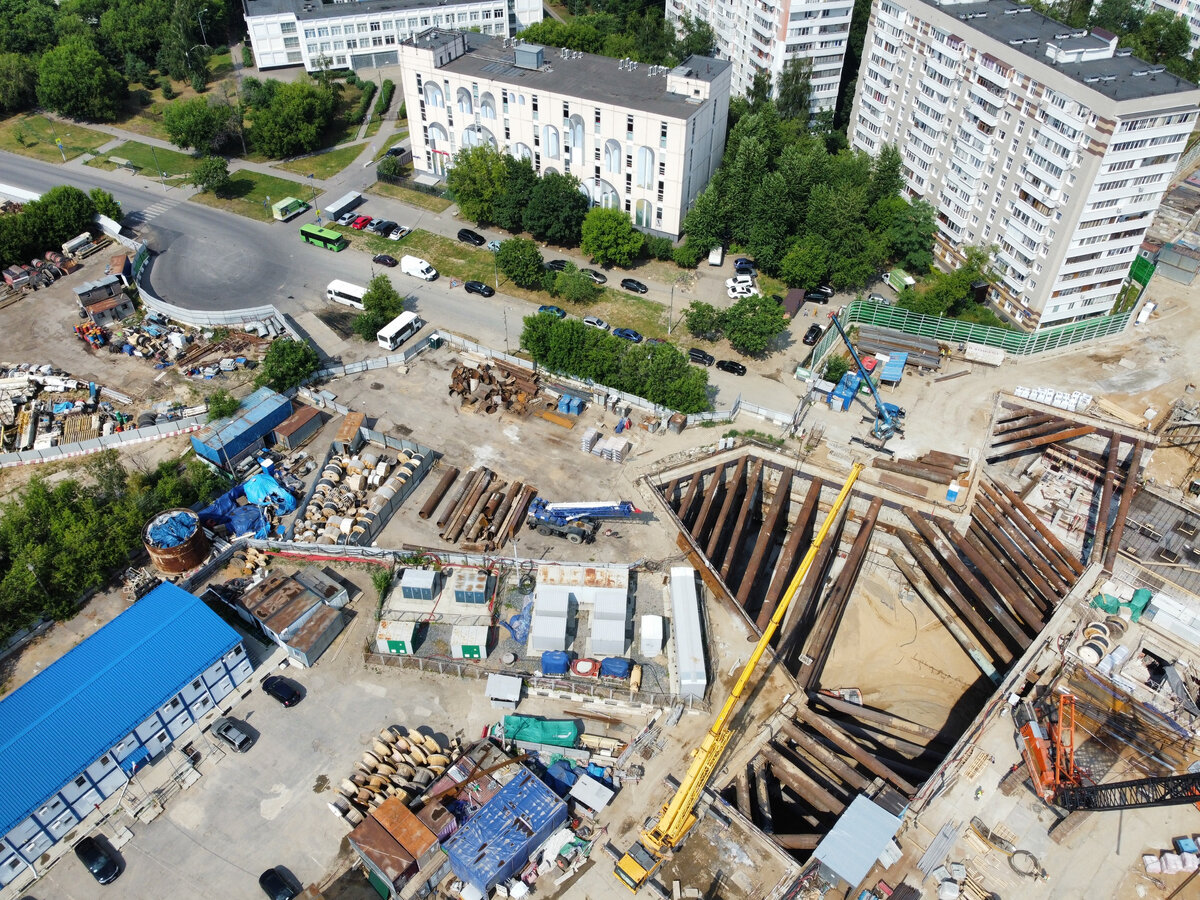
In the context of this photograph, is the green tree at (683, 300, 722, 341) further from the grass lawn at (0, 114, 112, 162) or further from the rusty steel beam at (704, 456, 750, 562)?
the grass lawn at (0, 114, 112, 162)

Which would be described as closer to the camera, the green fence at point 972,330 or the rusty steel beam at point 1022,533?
the rusty steel beam at point 1022,533

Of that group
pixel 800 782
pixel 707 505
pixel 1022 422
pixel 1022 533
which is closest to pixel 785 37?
pixel 1022 422

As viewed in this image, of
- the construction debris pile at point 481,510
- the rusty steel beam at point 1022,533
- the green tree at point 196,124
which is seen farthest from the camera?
the green tree at point 196,124

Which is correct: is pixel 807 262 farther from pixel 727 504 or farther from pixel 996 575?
pixel 996 575

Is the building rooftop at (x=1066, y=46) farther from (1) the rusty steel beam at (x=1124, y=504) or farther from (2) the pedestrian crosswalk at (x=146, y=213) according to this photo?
(2) the pedestrian crosswalk at (x=146, y=213)

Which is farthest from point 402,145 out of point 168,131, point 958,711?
point 958,711

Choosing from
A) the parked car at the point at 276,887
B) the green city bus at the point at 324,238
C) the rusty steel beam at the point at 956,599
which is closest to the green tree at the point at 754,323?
the rusty steel beam at the point at 956,599
